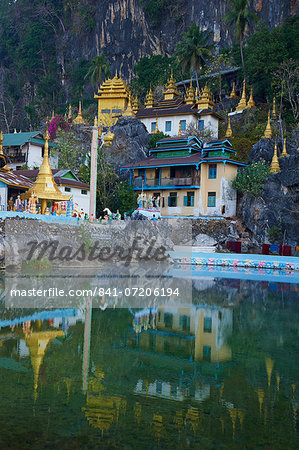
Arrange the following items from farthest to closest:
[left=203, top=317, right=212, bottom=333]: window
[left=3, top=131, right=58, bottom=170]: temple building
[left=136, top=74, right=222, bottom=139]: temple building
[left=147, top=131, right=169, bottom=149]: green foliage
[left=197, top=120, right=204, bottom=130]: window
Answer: [left=197, top=120, right=204, bottom=130]: window < [left=136, top=74, right=222, bottom=139]: temple building < [left=3, top=131, right=58, bottom=170]: temple building < [left=147, top=131, right=169, bottom=149]: green foliage < [left=203, top=317, right=212, bottom=333]: window

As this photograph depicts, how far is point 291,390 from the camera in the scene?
9000 millimetres

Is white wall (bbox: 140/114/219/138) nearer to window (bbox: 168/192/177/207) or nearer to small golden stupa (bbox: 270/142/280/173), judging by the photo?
window (bbox: 168/192/177/207)

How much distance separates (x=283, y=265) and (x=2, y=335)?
21331 mm

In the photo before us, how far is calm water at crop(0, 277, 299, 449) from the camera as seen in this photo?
22.8 feet

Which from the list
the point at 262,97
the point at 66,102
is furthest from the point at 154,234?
the point at 66,102

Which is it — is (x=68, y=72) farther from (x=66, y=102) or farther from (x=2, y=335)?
(x=2, y=335)

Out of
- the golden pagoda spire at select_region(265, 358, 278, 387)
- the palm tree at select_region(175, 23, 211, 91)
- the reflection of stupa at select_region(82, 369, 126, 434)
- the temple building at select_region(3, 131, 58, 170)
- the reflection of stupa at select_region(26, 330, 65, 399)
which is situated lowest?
the reflection of stupa at select_region(82, 369, 126, 434)

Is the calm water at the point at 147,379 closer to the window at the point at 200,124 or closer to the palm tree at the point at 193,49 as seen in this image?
the window at the point at 200,124

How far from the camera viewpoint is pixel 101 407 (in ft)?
25.8

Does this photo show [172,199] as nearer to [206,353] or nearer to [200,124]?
[200,124]

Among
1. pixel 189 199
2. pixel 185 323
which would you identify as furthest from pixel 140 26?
pixel 185 323

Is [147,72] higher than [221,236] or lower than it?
higher

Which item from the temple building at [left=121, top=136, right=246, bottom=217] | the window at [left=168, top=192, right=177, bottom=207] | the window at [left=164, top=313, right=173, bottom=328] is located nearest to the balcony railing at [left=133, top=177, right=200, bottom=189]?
the temple building at [left=121, top=136, right=246, bottom=217]

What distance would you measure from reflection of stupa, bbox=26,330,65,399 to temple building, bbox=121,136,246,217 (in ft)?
93.6
